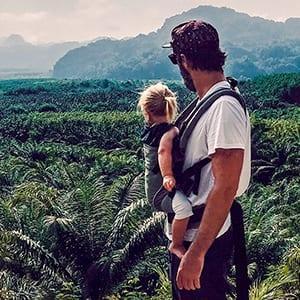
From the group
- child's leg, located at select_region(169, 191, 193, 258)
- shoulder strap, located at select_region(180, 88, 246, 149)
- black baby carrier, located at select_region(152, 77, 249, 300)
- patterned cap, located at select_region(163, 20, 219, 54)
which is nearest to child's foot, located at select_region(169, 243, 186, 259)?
child's leg, located at select_region(169, 191, 193, 258)

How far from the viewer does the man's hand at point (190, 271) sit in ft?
8.24

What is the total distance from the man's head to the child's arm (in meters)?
0.26

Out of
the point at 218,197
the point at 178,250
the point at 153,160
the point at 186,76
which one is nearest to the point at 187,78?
the point at 186,76

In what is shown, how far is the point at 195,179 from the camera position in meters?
2.63

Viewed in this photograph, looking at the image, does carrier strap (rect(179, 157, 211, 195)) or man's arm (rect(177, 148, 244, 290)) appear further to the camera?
carrier strap (rect(179, 157, 211, 195))

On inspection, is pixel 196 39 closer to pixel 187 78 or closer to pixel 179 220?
pixel 187 78

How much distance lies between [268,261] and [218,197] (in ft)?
26.4

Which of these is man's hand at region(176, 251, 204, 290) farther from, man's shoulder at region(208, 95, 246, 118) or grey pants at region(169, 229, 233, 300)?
man's shoulder at region(208, 95, 246, 118)

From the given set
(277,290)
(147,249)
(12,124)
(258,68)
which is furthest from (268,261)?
(258,68)

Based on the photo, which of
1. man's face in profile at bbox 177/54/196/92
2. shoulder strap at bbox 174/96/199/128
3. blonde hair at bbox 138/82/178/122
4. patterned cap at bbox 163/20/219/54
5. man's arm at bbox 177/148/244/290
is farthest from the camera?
blonde hair at bbox 138/82/178/122

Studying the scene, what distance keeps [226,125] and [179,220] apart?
0.41m

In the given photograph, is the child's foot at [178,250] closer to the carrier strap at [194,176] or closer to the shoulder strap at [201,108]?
the carrier strap at [194,176]

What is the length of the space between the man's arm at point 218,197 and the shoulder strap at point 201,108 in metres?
0.18

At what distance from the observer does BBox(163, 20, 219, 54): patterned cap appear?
2588 mm
